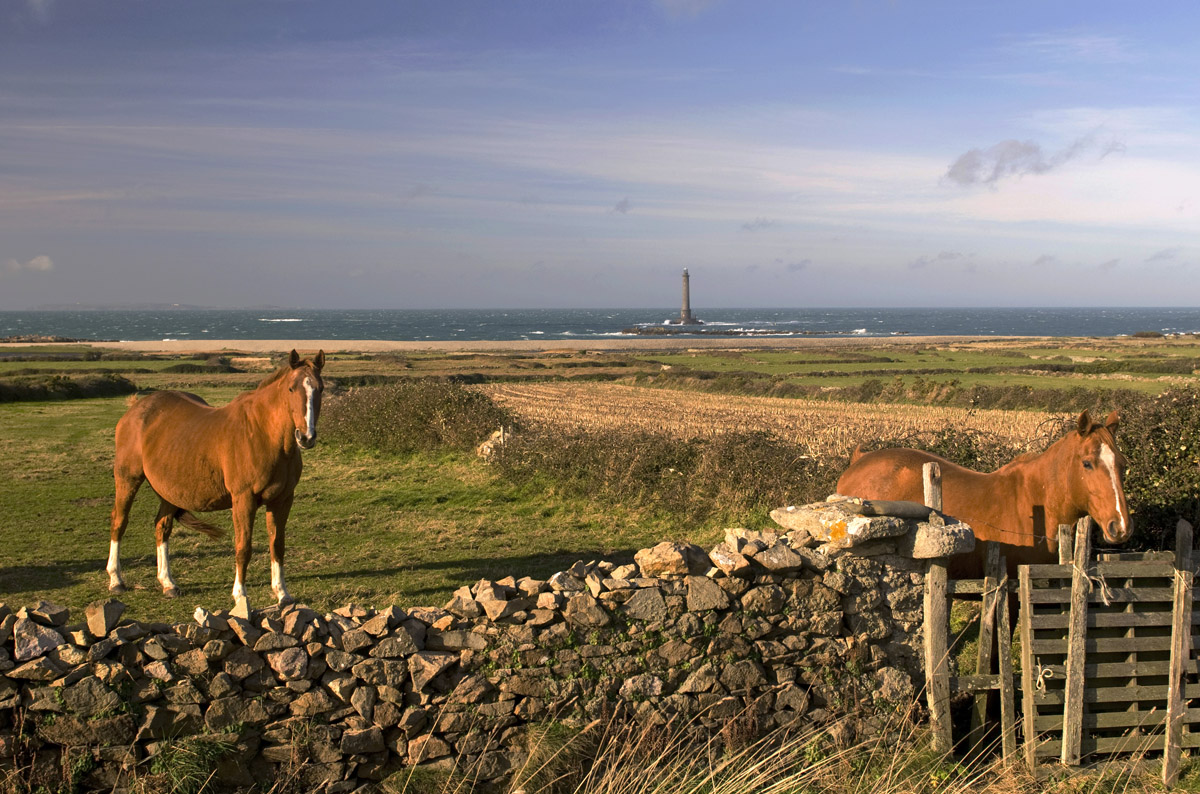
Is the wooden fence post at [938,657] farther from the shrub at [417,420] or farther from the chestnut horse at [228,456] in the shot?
the shrub at [417,420]

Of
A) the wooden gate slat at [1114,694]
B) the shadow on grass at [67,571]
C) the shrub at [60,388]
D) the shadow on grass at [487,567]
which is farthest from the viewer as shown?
the shrub at [60,388]

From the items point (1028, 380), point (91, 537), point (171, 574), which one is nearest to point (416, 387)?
point (91, 537)

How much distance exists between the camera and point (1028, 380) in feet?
132

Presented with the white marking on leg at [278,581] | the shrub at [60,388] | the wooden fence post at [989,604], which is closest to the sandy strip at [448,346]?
the shrub at [60,388]

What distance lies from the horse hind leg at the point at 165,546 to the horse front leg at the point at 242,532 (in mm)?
1473

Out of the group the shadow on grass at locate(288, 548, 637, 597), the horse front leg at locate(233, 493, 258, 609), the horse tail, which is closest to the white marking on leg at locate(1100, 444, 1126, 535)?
the shadow on grass at locate(288, 548, 637, 597)

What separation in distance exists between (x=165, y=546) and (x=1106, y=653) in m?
9.27

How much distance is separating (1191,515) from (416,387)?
17.4m

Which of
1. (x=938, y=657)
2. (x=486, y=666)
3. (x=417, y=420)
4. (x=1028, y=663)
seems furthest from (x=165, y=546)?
(x=417, y=420)

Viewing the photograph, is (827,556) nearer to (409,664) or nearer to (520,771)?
(520,771)

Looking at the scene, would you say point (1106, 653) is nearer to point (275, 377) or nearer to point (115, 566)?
point (275, 377)

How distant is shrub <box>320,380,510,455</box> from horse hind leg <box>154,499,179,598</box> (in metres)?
10.00

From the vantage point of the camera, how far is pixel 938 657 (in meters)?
6.21

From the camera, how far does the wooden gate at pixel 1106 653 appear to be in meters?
6.05
